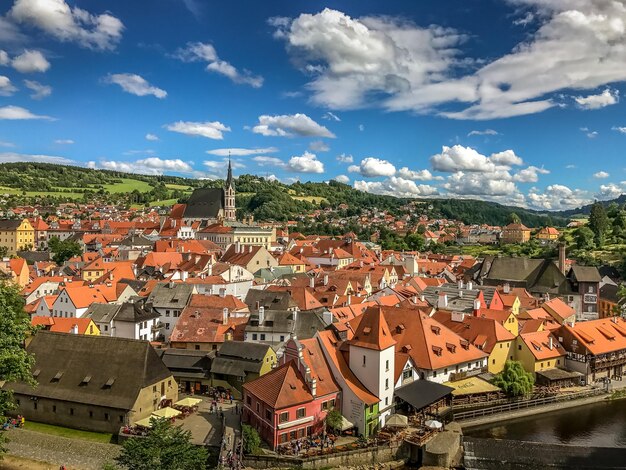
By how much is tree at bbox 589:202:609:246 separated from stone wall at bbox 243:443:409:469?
12037cm

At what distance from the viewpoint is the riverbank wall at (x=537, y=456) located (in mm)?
30938

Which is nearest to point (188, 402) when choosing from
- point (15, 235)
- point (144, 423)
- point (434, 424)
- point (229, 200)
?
point (144, 423)

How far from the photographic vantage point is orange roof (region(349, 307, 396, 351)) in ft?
113

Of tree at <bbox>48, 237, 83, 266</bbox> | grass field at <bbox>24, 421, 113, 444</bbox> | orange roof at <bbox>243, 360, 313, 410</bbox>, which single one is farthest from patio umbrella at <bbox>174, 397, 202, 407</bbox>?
tree at <bbox>48, 237, 83, 266</bbox>

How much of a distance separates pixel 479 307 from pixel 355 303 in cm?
1346

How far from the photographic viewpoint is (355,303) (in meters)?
58.6

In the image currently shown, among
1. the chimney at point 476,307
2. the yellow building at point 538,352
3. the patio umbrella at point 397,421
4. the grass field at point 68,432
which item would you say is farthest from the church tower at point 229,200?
the patio umbrella at point 397,421

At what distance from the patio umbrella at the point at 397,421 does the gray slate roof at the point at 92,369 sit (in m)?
15.7

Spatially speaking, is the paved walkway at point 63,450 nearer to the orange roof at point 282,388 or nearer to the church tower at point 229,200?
the orange roof at point 282,388

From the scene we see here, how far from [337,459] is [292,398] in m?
4.36

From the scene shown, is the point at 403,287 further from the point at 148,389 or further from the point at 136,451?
the point at 136,451

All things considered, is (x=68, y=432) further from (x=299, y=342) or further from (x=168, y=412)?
(x=299, y=342)

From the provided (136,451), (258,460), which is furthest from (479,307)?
(136,451)

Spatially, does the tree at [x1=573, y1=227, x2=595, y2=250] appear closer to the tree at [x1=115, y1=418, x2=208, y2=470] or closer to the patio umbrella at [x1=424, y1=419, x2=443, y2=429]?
the patio umbrella at [x1=424, y1=419, x2=443, y2=429]
